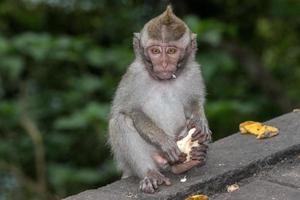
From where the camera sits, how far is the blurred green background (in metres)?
8.94

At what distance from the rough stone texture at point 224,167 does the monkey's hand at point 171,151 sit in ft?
0.35

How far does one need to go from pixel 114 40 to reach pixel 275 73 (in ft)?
6.71

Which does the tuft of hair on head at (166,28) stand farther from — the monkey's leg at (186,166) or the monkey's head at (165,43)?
the monkey's leg at (186,166)

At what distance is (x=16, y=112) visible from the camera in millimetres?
8984

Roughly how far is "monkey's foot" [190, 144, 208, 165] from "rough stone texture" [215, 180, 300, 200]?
360 millimetres

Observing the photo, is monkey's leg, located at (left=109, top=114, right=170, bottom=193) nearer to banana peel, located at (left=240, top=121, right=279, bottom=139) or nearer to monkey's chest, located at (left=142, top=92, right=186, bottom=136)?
monkey's chest, located at (left=142, top=92, right=186, bottom=136)

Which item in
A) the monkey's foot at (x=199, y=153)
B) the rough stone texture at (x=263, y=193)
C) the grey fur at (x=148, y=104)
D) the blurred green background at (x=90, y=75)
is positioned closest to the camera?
the rough stone texture at (x=263, y=193)

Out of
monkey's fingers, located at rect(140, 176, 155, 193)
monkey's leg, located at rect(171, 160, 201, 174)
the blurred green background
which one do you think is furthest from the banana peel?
the blurred green background

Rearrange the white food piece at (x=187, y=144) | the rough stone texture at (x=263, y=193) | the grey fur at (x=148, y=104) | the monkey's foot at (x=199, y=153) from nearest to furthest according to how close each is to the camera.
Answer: the rough stone texture at (x=263, y=193) → the monkey's foot at (x=199, y=153) → the white food piece at (x=187, y=144) → the grey fur at (x=148, y=104)

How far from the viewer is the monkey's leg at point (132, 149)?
18.7 ft

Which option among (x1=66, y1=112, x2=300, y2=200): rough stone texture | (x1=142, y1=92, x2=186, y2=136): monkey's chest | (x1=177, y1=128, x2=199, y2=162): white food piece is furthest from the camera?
(x1=142, y1=92, x2=186, y2=136): monkey's chest

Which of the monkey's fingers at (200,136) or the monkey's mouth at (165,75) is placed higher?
the monkey's mouth at (165,75)

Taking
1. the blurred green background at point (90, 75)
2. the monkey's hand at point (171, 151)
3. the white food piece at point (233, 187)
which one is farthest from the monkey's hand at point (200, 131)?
the blurred green background at point (90, 75)

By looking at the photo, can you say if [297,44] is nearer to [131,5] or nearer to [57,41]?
[131,5]
